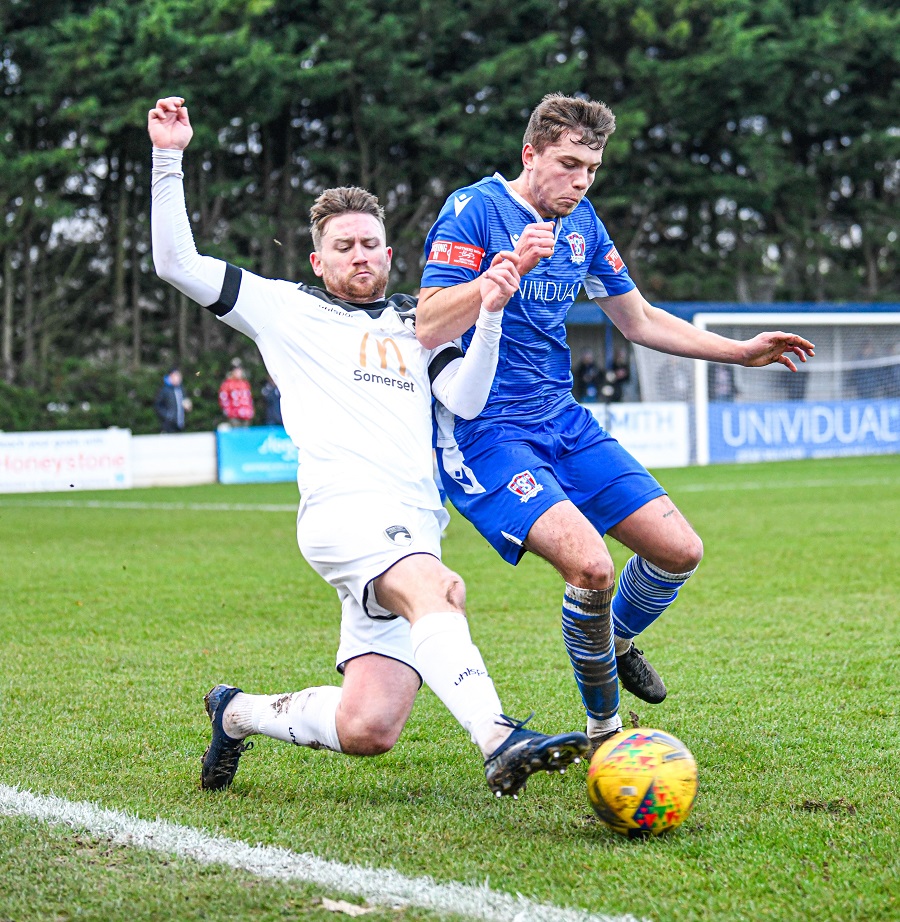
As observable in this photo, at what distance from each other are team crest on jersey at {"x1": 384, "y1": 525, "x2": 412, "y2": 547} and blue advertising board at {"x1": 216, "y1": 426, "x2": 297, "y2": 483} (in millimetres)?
18105

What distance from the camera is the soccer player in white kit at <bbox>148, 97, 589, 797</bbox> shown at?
357cm

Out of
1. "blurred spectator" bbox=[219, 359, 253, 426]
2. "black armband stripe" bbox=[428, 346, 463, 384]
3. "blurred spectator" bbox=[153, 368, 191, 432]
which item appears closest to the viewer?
"black armband stripe" bbox=[428, 346, 463, 384]

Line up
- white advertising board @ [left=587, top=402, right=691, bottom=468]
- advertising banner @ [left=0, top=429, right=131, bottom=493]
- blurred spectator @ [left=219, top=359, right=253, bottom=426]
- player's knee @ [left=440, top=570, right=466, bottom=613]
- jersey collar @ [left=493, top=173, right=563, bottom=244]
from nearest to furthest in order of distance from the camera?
1. player's knee @ [left=440, top=570, right=466, bottom=613]
2. jersey collar @ [left=493, top=173, right=563, bottom=244]
3. advertising banner @ [left=0, top=429, right=131, bottom=493]
4. white advertising board @ [left=587, top=402, right=691, bottom=468]
5. blurred spectator @ [left=219, top=359, right=253, bottom=426]

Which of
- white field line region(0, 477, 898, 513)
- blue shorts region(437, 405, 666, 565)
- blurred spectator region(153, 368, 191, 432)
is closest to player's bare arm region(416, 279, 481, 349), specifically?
blue shorts region(437, 405, 666, 565)

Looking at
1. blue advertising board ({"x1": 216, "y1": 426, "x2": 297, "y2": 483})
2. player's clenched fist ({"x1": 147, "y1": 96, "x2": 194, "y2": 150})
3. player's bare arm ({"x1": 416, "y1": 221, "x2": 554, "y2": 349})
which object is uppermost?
player's clenched fist ({"x1": 147, "y1": 96, "x2": 194, "y2": 150})

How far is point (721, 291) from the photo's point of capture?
36406mm

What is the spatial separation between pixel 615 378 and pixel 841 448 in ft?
16.6

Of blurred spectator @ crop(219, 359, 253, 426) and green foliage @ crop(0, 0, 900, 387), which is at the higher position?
green foliage @ crop(0, 0, 900, 387)

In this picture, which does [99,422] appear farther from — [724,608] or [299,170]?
[724,608]

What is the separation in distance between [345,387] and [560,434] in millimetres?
925

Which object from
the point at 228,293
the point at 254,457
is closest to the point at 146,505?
the point at 254,457

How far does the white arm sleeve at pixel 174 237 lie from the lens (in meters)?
3.78

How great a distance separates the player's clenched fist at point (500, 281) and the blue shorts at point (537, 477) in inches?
30.5

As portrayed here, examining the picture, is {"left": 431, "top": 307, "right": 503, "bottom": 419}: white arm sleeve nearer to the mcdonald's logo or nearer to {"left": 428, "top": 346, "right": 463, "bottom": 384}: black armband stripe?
{"left": 428, "top": 346, "right": 463, "bottom": 384}: black armband stripe
